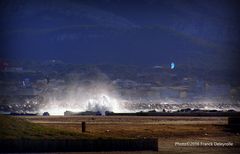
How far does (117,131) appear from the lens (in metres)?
79.6

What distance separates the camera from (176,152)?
5716cm

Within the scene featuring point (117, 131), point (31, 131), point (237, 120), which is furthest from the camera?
point (237, 120)

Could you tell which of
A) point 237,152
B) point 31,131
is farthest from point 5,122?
point 237,152

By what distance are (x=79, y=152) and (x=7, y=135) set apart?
5.95 metres

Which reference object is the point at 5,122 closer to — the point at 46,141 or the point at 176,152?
the point at 46,141

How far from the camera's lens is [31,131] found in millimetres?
57719

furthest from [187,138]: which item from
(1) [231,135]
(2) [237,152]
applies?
(2) [237,152]

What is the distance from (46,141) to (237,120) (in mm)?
44860

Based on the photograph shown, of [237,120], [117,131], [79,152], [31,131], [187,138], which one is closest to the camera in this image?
[79,152]

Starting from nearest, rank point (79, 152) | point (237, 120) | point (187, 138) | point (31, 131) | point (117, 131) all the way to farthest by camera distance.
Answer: point (79, 152) < point (31, 131) < point (187, 138) < point (117, 131) < point (237, 120)

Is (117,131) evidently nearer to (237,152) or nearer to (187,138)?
(187,138)

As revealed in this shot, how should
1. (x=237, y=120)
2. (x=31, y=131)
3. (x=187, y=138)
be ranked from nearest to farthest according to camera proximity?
(x=31, y=131) → (x=187, y=138) → (x=237, y=120)

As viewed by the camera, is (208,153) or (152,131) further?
(152,131)

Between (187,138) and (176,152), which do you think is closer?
(176,152)
